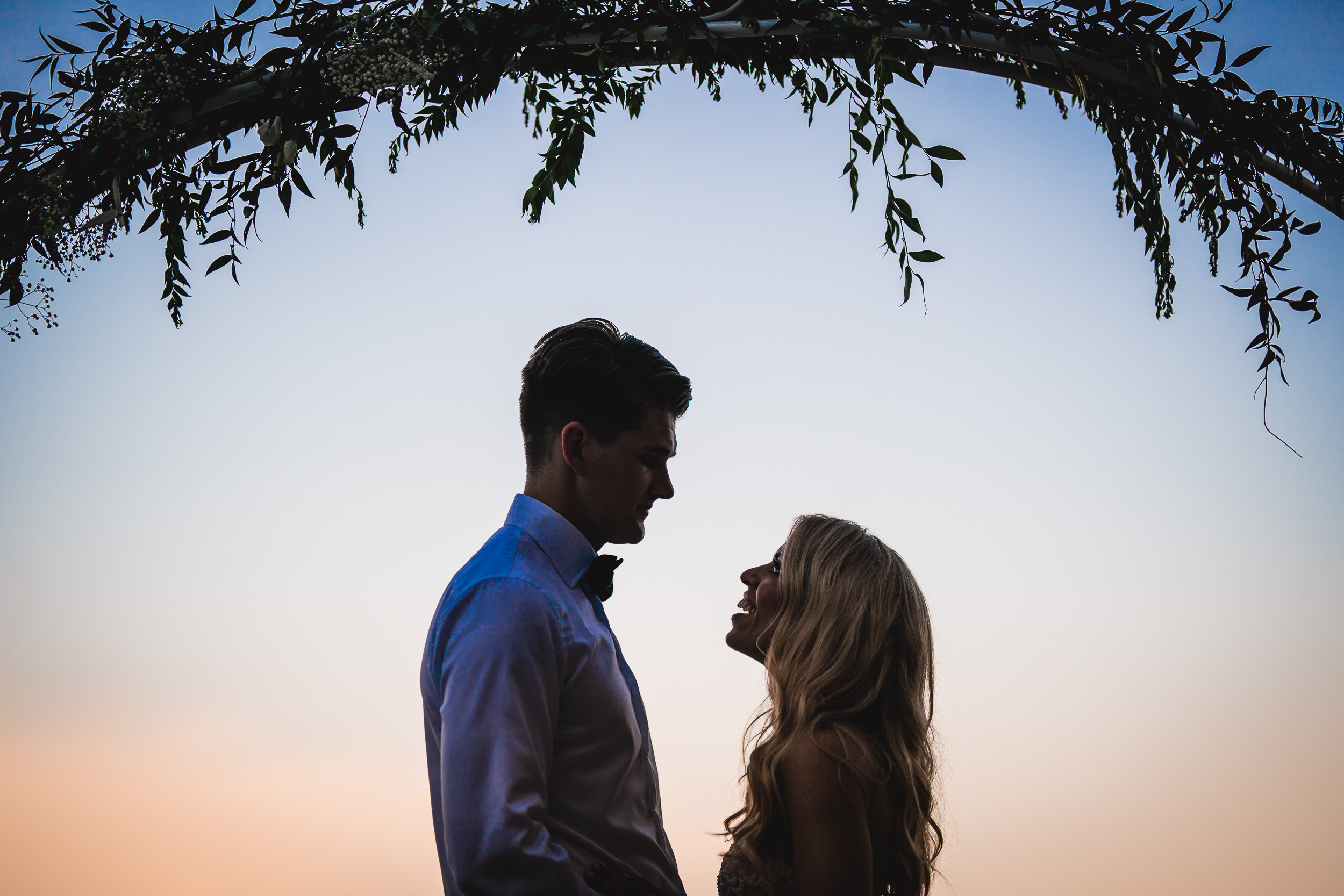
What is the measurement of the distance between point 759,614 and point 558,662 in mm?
998

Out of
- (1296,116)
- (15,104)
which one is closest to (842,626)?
(1296,116)

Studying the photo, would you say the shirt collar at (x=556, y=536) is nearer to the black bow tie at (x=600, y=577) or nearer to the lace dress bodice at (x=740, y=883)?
the black bow tie at (x=600, y=577)

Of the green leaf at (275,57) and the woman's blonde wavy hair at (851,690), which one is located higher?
the green leaf at (275,57)

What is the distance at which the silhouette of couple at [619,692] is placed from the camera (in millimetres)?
1459

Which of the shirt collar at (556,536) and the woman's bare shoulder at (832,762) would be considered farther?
the woman's bare shoulder at (832,762)

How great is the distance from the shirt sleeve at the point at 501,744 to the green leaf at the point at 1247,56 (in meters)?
1.99

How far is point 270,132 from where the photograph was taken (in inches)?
72.0

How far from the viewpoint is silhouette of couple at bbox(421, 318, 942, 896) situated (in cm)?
146

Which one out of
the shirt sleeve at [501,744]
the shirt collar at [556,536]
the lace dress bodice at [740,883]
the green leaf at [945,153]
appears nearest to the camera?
the shirt sleeve at [501,744]

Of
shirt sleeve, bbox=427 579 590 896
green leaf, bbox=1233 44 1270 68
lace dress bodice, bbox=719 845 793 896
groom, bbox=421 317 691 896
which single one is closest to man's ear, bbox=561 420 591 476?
groom, bbox=421 317 691 896

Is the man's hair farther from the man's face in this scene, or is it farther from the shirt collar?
the shirt collar

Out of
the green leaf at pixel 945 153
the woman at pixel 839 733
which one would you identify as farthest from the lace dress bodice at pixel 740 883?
the green leaf at pixel 945 153

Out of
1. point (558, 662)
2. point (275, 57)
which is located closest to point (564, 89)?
point (275, 57)

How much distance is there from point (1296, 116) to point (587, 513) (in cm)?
199
